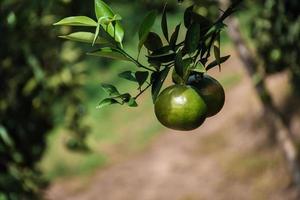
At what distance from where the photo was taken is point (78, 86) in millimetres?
6039

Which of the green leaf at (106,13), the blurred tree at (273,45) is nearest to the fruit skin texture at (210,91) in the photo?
the green leaf at (106,13)

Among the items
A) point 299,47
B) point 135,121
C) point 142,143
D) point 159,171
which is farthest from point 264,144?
point 299,47

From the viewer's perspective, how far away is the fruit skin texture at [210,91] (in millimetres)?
1910

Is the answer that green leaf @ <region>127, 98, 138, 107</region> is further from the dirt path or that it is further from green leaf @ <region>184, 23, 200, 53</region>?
the dirt path

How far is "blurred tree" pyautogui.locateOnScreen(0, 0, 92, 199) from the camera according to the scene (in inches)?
207

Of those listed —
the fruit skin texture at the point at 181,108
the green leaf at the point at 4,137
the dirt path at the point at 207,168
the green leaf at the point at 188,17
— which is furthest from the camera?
the dirt path at the point at 207,168

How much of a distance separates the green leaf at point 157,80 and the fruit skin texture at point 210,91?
0.24 feet

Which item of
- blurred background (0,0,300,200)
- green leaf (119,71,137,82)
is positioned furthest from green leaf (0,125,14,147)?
green leaf (119,71,137,82)

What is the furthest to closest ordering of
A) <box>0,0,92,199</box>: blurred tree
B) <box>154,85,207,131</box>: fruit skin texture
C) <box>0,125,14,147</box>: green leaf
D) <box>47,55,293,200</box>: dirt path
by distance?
<box>47,55,293,200</box>: dirt path → <box>0,0,92,199</box>: blurred tree → <box>0,125,14,147</box>: green leaf → <box>154,85,207,131</box>: fruit skin texture

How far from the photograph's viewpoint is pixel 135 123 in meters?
14.9

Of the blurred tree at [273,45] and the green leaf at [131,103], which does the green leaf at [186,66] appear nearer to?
the green leaf at [131,103]

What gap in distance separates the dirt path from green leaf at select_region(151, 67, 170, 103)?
7.19 m

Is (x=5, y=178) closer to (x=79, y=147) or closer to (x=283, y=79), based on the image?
(x=79, y=147)

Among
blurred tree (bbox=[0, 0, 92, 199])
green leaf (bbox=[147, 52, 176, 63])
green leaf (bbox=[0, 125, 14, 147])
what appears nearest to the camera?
green leaf (bbox=[147, 52, 176, 63])
